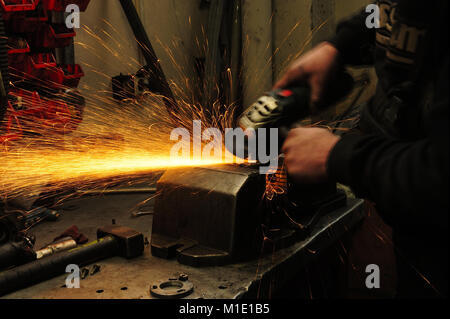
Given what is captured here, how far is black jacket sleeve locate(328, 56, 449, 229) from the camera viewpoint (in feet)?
2.36

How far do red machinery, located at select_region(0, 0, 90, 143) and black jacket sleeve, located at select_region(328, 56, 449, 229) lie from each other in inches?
57.1

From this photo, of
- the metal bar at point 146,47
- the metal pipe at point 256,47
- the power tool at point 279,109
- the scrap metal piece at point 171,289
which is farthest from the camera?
the metal pipe at point 256,47

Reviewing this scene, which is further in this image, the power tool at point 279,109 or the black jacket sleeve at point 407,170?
the power tool at point 279,109

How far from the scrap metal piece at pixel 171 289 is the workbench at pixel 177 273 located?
0.06 feet

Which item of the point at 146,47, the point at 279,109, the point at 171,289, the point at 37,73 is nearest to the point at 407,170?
the point at 279,109

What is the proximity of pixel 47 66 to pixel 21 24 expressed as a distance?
21 cm

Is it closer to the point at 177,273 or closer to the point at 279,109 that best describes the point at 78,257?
the point at 177,273

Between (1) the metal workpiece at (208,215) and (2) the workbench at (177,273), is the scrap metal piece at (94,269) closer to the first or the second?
(2) the workbench at (177,273)

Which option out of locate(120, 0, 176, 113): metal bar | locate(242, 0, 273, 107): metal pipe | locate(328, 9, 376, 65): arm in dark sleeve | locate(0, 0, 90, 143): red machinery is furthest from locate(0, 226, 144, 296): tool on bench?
locate(242, 0, 273, 107): metal pipe

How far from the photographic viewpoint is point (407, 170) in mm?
763

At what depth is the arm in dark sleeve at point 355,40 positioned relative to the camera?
135 cm

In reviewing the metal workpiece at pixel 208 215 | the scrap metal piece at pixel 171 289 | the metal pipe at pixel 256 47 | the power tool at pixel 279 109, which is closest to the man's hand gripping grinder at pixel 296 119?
the power tool at pixel 279 109
